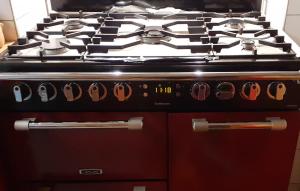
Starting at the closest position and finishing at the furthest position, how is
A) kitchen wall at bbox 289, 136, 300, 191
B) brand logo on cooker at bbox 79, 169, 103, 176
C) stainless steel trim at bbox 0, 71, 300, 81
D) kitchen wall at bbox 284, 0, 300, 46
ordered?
stainless steel trim at bbox 0, 71, 300, 81 → brand logo on cooker at bbox 79, 169, 103, 176 → kitchen wall at bbox 284, 0, 300, 46 → kitchen wall at bbox 289, 136, 300, 191

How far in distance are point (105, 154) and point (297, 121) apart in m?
0.63

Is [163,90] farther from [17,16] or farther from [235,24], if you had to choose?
[17,16]

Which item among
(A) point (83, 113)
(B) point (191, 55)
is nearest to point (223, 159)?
(B) point (191, 55)

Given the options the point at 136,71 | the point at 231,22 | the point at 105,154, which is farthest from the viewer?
the point at 231,22

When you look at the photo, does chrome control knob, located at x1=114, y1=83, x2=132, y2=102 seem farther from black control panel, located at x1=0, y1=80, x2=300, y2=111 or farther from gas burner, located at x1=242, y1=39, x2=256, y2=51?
gas burner, located at x1=242, y1=39, x2=256, y2=51

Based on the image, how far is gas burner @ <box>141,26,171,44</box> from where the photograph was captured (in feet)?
4.06

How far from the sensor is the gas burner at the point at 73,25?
4.52ft

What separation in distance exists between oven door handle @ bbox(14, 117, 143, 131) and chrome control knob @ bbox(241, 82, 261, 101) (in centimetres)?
32

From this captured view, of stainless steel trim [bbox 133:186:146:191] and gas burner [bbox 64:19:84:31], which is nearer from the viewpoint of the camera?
stainless steel trim [bbox 133:186:146:191]

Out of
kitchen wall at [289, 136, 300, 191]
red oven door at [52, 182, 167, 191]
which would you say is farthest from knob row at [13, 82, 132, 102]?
kitchen wall at [289, 136, 300, 191]

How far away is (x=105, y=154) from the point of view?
3.95ft

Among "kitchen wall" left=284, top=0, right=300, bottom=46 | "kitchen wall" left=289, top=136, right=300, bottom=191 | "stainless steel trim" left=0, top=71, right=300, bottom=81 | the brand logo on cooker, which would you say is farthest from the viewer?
"kitchen wall" left=289, top=136, right=300, bottom=191

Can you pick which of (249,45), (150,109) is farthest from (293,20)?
(150,109)

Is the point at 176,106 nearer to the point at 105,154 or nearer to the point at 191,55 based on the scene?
the point at 191,55
